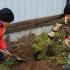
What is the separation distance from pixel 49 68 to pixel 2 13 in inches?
53.8

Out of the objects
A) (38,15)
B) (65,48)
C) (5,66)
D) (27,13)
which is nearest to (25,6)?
(27,13)

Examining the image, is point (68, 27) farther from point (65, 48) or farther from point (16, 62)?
point (16, 62)

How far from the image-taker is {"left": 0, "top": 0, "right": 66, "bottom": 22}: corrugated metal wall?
564 centimetres

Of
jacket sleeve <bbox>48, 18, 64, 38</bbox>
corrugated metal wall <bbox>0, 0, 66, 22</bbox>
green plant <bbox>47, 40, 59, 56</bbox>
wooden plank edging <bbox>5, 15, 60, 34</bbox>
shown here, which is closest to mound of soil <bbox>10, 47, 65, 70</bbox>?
green plant <bbox>47, 40, 59, 56</bbox>

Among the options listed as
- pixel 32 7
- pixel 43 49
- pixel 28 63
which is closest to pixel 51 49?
pixel 43 49

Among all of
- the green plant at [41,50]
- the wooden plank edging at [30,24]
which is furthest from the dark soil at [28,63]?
the wooden plank edging at [30,24]

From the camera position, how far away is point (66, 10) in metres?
4.80

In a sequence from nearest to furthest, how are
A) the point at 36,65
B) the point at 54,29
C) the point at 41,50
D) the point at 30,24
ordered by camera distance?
the point at 36,65 → the point at 41,50 → the point at 54,29 → the point at 30,24

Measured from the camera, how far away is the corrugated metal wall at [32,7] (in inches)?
222

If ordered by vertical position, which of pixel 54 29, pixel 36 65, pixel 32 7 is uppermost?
pixel 32 7

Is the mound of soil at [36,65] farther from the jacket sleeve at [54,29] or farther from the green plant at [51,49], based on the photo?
the jacket sleeve at [54,29]

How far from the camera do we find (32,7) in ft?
20.7

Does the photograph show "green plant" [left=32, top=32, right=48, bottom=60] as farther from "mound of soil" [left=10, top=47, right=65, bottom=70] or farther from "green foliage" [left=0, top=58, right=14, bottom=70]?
"green foliage" [left=0, top=58, right=14, bottom=70]

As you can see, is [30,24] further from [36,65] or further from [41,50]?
[36,65]
